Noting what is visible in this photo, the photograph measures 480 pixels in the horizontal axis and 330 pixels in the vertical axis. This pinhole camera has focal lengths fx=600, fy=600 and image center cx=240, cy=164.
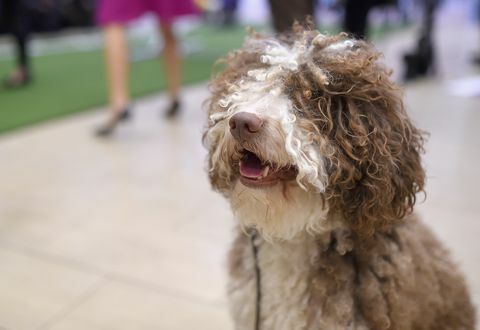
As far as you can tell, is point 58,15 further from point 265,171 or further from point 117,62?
point 265,171

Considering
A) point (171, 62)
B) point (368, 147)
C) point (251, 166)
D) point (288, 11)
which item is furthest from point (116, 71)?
point (368, 147)

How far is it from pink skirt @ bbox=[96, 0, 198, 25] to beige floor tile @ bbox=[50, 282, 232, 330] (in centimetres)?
251

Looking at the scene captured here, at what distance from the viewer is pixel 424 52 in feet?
21.3

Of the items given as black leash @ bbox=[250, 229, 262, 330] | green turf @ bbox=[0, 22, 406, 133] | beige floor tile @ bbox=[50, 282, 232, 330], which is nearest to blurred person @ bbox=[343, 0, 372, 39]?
green turf @ bbox=[0, 22, 406, 133]

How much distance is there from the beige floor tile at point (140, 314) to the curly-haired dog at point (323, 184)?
583 millimetres

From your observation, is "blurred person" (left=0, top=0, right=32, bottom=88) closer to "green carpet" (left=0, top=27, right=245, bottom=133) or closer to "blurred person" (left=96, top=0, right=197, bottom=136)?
"green carpet" (left=0, top=27, right=245, bottom=133)

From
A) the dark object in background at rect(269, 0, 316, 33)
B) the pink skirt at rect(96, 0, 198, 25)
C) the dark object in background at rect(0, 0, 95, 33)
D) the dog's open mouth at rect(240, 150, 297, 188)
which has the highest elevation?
the dark object in background at rect(269, 0, 316, 33)

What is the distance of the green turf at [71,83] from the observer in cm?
519

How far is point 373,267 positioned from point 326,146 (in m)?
0.36

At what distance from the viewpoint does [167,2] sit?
15.0 ft

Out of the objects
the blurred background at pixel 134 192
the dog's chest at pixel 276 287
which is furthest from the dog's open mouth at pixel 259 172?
the blurred background at pixel 134 192

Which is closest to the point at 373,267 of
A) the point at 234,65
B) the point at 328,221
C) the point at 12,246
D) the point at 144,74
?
the point at 328,221

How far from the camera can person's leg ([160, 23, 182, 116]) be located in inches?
188

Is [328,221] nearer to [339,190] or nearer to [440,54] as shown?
[339,190]
